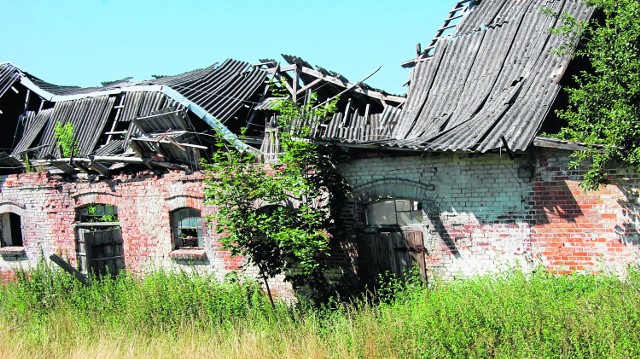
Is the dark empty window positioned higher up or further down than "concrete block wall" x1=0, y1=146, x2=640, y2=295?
higher up

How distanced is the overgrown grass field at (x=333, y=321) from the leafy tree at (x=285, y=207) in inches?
33.8

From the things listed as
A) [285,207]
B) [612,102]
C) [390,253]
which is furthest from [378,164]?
[612,102]

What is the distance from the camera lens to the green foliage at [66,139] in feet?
49.6

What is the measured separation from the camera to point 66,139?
1520cm

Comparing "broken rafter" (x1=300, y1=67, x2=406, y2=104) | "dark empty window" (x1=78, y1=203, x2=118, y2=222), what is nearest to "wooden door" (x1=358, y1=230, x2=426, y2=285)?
"broken rafter" (x1=300, y1=67, x2=406, y2=104)

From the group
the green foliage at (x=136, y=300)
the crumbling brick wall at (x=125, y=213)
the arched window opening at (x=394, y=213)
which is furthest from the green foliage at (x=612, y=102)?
the crumbling brick wall at (x=125, y=213)

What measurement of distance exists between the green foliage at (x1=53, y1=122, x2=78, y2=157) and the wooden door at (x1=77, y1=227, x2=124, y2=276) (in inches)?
→ 105

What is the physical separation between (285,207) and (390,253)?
6.48 ft

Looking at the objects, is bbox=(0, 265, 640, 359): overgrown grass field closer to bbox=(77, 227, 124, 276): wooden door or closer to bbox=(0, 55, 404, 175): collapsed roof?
bbox=(77, 227, 124, 276): wooden door

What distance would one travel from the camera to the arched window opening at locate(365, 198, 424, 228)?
9828 mm

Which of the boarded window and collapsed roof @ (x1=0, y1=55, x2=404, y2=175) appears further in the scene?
collapsed roof @ (x1=0, y1=55, x2=404, y2=175)

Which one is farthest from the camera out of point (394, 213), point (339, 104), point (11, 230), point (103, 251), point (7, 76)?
point (7, 76)

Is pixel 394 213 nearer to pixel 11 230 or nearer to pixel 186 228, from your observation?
pixel 186 228

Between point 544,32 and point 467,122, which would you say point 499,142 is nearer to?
point 467,122
